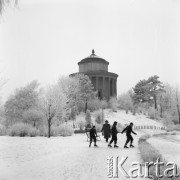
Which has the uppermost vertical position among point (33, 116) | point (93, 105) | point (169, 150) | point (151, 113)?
point (93, 105)

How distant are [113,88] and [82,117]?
46.9 feet

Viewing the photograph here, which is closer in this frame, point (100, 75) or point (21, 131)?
point (21, 131)

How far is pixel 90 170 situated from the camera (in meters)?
5.99

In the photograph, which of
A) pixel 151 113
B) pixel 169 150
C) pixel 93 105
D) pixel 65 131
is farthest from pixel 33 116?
pixel 93 105

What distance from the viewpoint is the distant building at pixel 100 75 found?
46.8m

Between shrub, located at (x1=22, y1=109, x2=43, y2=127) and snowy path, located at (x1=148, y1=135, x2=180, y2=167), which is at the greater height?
shrub, located at (x1=22, y1=109, x2=43, y2=127)

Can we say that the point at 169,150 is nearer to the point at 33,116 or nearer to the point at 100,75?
the point at 33,116

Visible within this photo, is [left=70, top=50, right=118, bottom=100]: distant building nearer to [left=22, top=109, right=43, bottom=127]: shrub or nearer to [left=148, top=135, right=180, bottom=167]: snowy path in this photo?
[left=22, top=109, right=43, bottom=127]: shrub

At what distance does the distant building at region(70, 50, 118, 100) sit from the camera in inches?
1842

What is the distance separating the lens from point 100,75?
4688 centimetres

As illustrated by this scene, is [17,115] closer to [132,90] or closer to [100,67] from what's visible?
[132,90]

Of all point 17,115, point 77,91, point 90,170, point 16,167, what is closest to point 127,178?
point 90,170

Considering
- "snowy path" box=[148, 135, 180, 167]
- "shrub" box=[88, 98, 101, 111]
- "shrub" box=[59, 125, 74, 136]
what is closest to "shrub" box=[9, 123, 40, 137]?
"shrub" box=[59, 125, 74, 136]

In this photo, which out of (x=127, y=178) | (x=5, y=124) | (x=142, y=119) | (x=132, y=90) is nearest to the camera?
(x=127, y=178)
